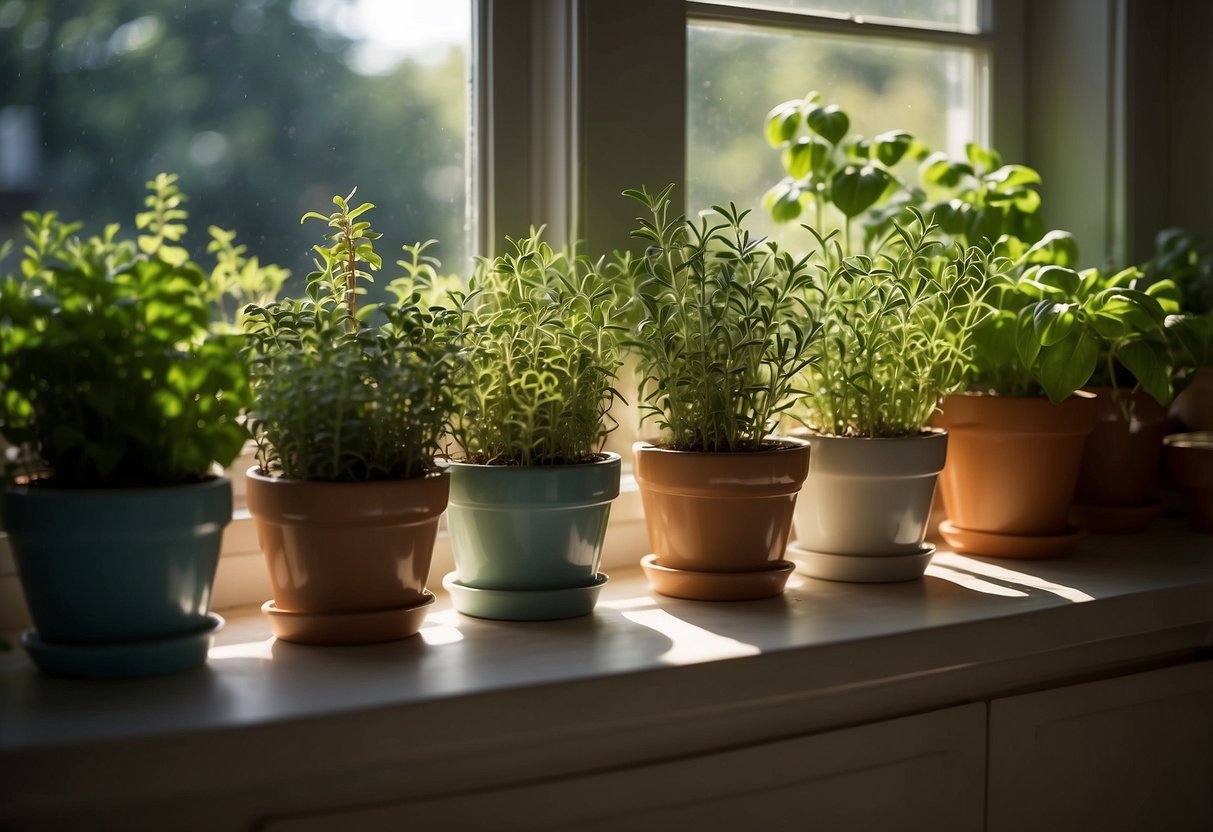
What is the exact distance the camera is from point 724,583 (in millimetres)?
1128

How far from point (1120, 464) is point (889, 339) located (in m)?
0.46

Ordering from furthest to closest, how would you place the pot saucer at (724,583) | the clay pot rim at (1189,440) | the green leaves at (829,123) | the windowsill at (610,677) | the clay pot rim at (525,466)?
the clay pot rim at (1189,440)
the green leaves at (829,123)
the pot saucer at (724,583)
the clay pot rim at (525,466)
the windowsill at (610,677)

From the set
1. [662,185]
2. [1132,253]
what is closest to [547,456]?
[662,185]

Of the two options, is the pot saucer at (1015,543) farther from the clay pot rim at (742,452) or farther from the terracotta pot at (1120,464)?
the clay pot rim at (742,452)

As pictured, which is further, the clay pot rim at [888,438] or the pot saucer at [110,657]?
the clay pot rim at [888,438]

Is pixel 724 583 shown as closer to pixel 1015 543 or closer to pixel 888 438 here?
pixel 888 438

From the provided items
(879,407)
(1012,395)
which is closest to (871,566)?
(879,407)

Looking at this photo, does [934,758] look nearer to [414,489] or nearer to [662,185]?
[414,489]

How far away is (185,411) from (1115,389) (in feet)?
3.66

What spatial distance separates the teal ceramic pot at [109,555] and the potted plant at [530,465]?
26cm

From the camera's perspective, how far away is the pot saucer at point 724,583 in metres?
1.13

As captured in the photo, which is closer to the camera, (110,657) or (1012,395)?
(110,657)


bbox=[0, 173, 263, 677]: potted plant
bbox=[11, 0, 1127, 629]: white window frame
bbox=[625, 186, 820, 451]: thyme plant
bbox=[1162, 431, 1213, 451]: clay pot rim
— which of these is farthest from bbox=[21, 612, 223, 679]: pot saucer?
bbox=[1162, 431, 1213, 451]: clay pot rim

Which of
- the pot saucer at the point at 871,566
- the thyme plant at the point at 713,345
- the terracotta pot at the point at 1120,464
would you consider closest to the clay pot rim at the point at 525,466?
the thyme plant at the point at 713,345
